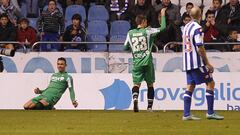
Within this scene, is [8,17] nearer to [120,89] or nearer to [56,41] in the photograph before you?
[56,41]

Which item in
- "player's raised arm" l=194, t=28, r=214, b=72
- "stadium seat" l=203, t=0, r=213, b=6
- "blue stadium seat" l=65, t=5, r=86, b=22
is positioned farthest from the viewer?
"stadium seat" l=203, t=0, r=213, b=6

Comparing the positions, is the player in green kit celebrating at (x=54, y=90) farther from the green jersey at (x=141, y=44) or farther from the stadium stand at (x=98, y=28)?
the stadium stand at (x=98, y=28)

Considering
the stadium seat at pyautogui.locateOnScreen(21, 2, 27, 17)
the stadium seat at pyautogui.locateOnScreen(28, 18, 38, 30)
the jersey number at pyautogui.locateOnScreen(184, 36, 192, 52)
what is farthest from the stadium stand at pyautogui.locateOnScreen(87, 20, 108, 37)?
the jersey number at pyautogui.locateOnScreen(184, 36, 192, 52)

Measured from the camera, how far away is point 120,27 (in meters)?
25.7

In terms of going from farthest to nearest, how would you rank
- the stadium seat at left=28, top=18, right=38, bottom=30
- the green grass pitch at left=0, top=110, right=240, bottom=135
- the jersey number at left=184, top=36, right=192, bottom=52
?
1. the stadium seat at left=28, top=18, right=38, bottom=30
2. the jersey number at left=184, top=36, right=192, bottom=52
3. the green grass pitch at left=0, top=110, right=240, bottom=135

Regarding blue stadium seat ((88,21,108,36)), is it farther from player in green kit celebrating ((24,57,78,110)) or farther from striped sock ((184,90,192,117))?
striped sock ((184,90,192,117))

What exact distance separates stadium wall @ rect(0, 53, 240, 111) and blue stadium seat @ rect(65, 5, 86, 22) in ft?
13.1

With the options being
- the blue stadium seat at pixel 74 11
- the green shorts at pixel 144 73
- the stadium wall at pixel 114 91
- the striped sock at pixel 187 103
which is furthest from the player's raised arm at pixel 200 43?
the blue stadium seat at pixel 74 11

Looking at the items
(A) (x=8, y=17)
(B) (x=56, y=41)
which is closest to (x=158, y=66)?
(B) (x=56, y=41)

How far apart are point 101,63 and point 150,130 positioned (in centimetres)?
976

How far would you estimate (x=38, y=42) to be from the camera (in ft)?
73.9

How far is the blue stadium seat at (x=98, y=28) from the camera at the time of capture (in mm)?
25531

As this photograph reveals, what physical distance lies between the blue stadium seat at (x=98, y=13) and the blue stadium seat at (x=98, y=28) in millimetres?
Result: 419

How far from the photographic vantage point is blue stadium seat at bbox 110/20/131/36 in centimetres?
2555
